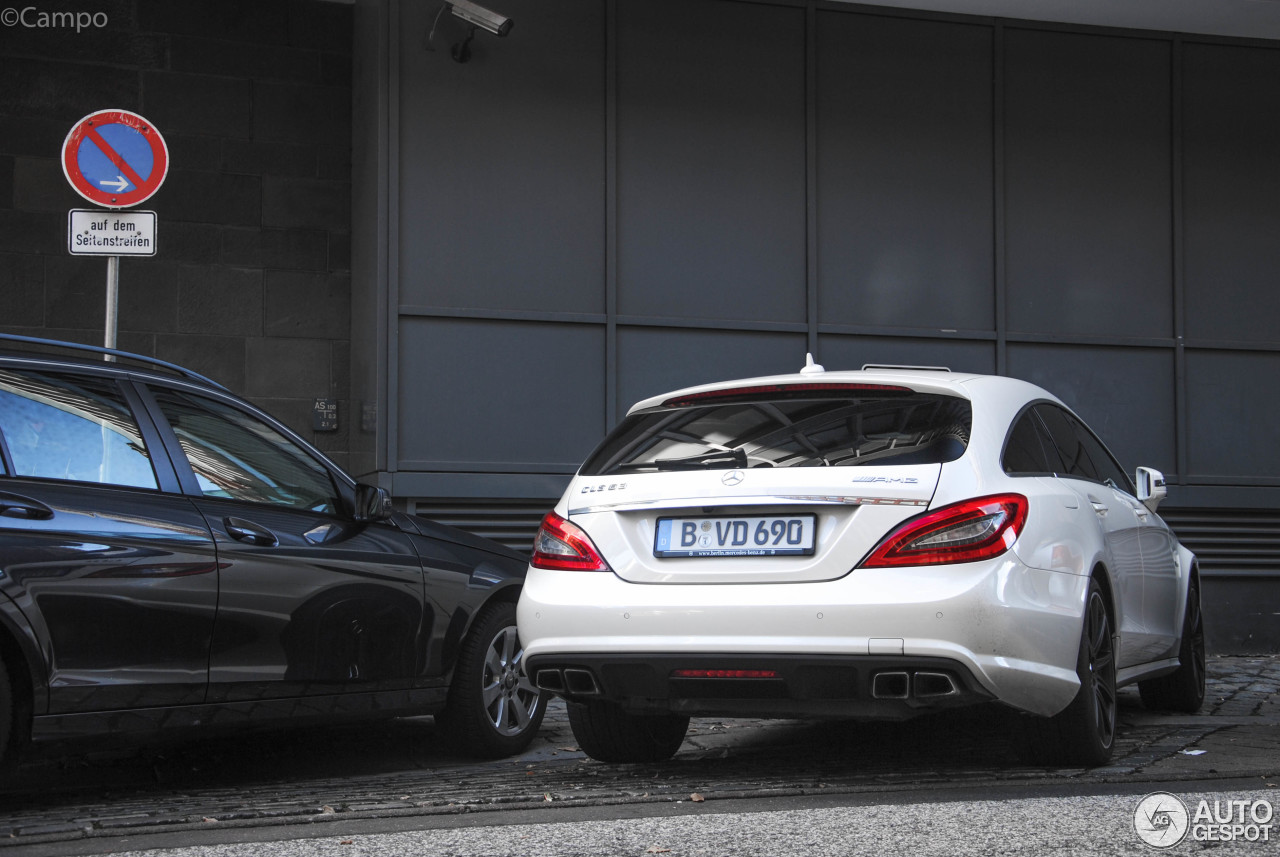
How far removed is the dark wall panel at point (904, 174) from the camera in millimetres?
10211

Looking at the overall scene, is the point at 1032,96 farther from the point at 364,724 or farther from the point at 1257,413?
the point at 364,724

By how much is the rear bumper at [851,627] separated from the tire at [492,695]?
1.07 m

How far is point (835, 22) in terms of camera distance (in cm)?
1030

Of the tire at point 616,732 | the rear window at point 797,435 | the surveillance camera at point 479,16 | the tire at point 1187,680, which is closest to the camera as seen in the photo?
the rear window at point 797,435

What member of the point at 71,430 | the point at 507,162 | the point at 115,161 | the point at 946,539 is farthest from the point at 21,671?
the point at 507,162

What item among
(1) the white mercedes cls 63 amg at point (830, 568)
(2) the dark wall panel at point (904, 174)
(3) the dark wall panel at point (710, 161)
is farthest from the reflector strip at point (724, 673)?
(2) the dark wall panel at point (904, 174)

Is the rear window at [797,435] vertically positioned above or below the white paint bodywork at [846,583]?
above

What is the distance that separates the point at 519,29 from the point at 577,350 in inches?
84.1

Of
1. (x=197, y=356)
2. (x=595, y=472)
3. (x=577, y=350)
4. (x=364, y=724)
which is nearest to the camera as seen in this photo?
(x=595, y=472)

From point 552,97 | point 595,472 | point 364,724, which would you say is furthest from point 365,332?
point 595,472

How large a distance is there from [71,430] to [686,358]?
5460 mm

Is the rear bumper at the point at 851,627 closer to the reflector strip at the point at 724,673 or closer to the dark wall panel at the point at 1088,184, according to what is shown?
the reflector strip at the point at 724,673

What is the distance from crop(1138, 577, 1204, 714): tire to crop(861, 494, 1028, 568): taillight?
114 inches

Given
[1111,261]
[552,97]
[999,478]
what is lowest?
[999,478]
